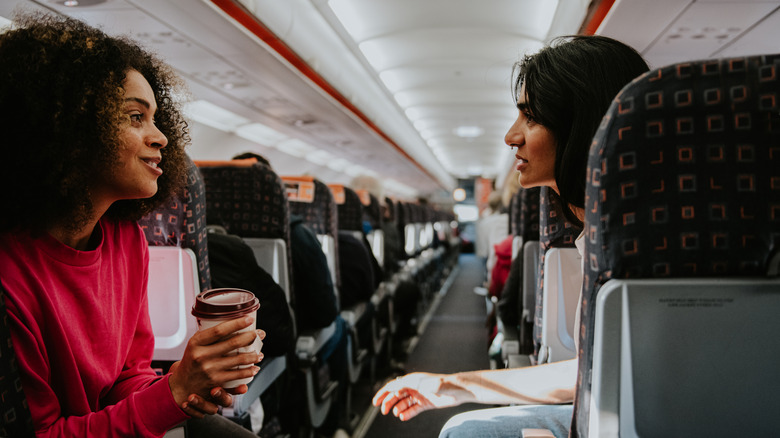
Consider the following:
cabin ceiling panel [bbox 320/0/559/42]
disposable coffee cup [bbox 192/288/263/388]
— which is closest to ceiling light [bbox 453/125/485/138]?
cabin ceiling panel [bbox 320/0/559/42]

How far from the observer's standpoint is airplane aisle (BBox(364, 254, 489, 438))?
3.19 m

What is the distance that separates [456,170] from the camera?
2208 centimetres

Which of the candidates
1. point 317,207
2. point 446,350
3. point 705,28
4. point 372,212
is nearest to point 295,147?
point 372,212

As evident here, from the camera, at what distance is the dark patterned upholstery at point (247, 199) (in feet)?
6.81

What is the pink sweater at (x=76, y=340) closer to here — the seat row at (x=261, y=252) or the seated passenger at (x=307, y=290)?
the seat row at (x=261, y=252)

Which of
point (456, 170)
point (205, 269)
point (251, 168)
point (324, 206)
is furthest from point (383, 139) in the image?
point (456, 170)

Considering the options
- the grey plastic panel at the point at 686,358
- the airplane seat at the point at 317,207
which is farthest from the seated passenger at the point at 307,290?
the grey plastic panel at the point at 686,358

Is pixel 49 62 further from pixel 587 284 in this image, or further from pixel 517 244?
pixel 517 244

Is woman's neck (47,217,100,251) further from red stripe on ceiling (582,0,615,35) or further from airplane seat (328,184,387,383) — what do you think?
red stripe on ceiling (582,0,615,35)

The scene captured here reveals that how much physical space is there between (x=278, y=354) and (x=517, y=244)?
56.1 inches

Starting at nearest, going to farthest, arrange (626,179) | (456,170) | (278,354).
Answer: (626,179)
(278,354)
(456,170)

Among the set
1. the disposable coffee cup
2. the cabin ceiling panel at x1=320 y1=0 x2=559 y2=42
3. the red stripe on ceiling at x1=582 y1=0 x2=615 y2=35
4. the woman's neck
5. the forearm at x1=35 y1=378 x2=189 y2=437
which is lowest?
the forearm at x1=35 y1=378 x2=189 y2=437

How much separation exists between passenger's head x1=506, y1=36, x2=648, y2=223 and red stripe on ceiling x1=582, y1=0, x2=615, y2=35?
2.10 meters

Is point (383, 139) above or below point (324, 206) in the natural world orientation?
above
